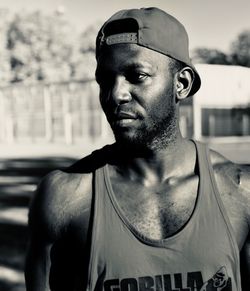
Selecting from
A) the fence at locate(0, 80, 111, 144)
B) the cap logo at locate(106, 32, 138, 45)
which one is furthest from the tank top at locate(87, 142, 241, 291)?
the fence at locate(0, 80, 111, 144)

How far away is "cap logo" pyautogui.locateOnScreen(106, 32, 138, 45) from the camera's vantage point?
5.55ft

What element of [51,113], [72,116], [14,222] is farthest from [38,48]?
[14,222]

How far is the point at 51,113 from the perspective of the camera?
110ft

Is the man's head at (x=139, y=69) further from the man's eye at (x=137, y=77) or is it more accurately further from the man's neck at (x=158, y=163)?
the man's neck at (x=158, y=163)

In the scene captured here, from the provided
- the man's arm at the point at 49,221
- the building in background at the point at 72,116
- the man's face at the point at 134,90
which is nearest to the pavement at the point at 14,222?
the man's arm at the point at 49,221

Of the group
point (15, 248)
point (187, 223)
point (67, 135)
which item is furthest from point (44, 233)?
point (67, 135)

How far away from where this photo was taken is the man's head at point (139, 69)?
1.69 metres

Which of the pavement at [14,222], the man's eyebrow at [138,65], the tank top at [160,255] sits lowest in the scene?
the pavement at [14,222]

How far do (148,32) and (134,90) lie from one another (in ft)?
0.75

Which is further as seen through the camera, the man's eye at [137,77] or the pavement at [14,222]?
the pavement at [14,222]

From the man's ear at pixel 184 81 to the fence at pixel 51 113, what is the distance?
93.2ft

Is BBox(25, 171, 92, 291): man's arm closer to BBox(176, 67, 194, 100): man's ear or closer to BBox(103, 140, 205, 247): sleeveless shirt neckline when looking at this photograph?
BBox(103, 140, 205, 247): sleeveless shirt neckline

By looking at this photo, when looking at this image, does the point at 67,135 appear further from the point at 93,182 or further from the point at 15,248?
the point at 93,182

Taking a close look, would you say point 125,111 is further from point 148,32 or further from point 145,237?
point 145,237
